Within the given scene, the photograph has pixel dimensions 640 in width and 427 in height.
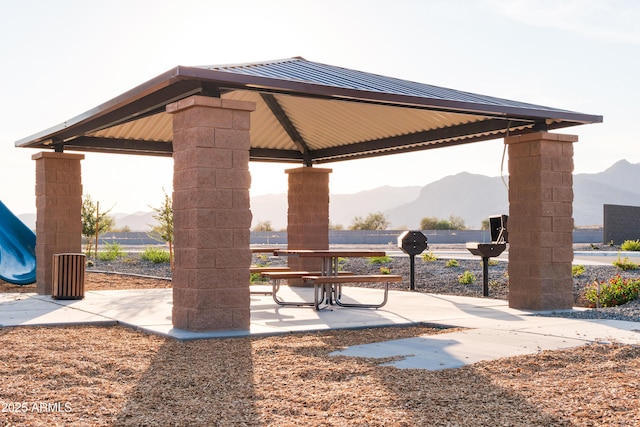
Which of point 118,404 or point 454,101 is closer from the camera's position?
point 118,404

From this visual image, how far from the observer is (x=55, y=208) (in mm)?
14984

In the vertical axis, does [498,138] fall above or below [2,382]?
above

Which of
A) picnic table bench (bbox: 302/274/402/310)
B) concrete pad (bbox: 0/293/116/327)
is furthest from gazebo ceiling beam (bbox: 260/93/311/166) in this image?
concrete pad (bbox: 0/293/116/327)

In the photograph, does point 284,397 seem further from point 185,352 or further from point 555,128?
point 555,128

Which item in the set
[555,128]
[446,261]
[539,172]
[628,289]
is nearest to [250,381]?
[539,172]

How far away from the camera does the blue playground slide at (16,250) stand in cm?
1695

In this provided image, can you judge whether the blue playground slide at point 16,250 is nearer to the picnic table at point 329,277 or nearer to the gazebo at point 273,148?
the gazebo at point 273,148

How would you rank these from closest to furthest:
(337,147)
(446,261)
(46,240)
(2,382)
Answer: (2,382), (46,240), (337,147), (446,261)

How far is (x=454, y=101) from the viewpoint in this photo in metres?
10.4

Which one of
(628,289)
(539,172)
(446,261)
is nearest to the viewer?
(539,172)

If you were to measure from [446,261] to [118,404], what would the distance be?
1603cm

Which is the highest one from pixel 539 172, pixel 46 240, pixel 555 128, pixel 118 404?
pixel 555 128

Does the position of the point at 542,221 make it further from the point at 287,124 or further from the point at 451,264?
the point at 451,264

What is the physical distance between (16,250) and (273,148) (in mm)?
6711
